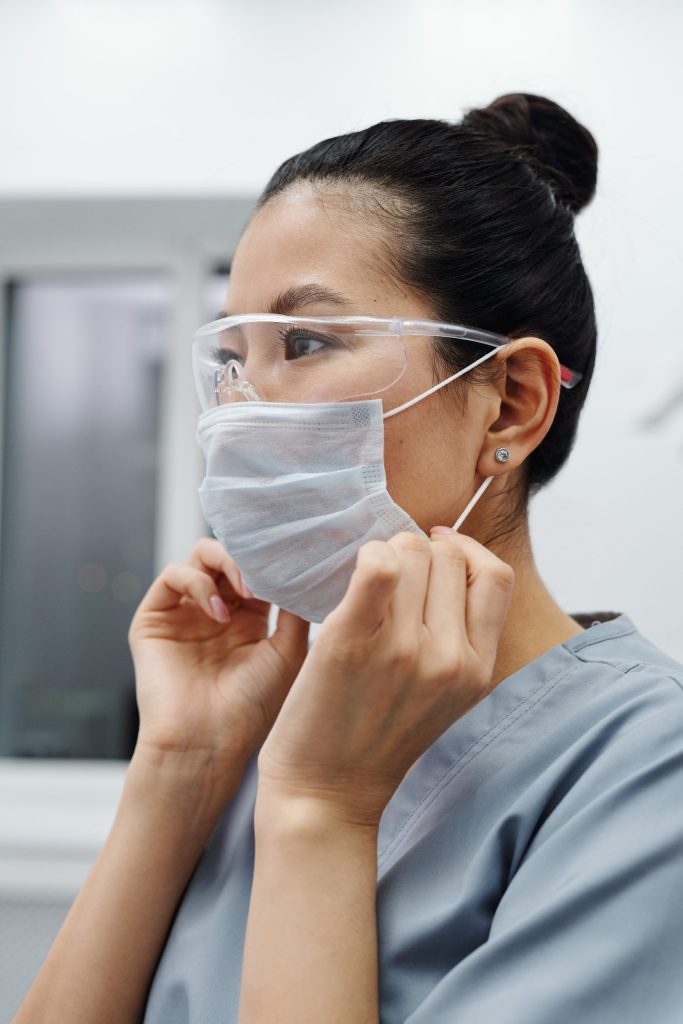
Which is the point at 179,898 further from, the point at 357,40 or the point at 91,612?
the point at 357,40

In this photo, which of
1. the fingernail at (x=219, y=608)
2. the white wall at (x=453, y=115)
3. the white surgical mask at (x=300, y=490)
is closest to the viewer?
the white surgical mask at (x=300, y=490)

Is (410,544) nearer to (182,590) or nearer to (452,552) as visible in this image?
(452,552)

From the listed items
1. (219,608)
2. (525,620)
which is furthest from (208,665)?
(525,620)

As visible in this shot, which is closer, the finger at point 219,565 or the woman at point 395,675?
the woman at point 395,675

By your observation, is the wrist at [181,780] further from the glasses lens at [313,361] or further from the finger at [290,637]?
the glasses lens at [313,361]

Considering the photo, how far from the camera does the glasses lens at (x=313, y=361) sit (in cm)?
91

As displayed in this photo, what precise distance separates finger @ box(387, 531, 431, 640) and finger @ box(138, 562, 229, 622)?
1.40 ft

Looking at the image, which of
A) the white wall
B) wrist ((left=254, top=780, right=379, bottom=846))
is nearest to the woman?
wrist ((left=254, top=780, right=379, bottom=846))

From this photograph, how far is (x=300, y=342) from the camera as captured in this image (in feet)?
3.05

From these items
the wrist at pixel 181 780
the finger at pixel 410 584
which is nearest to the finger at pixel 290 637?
the wrist at pixel 181 780

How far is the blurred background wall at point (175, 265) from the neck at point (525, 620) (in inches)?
30.5

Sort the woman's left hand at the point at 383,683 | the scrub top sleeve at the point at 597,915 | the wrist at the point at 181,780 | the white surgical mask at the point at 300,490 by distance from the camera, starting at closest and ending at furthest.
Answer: the scrub top sleeve at the point at 597,915 < the woman's left hand at the point at 383,683 < the white surgical mask at the point at 300,490 < the wrist at the point at 181,780

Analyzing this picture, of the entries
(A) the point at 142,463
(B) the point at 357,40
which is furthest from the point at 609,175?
(A) the point at 142,463

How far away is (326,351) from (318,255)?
105mm
